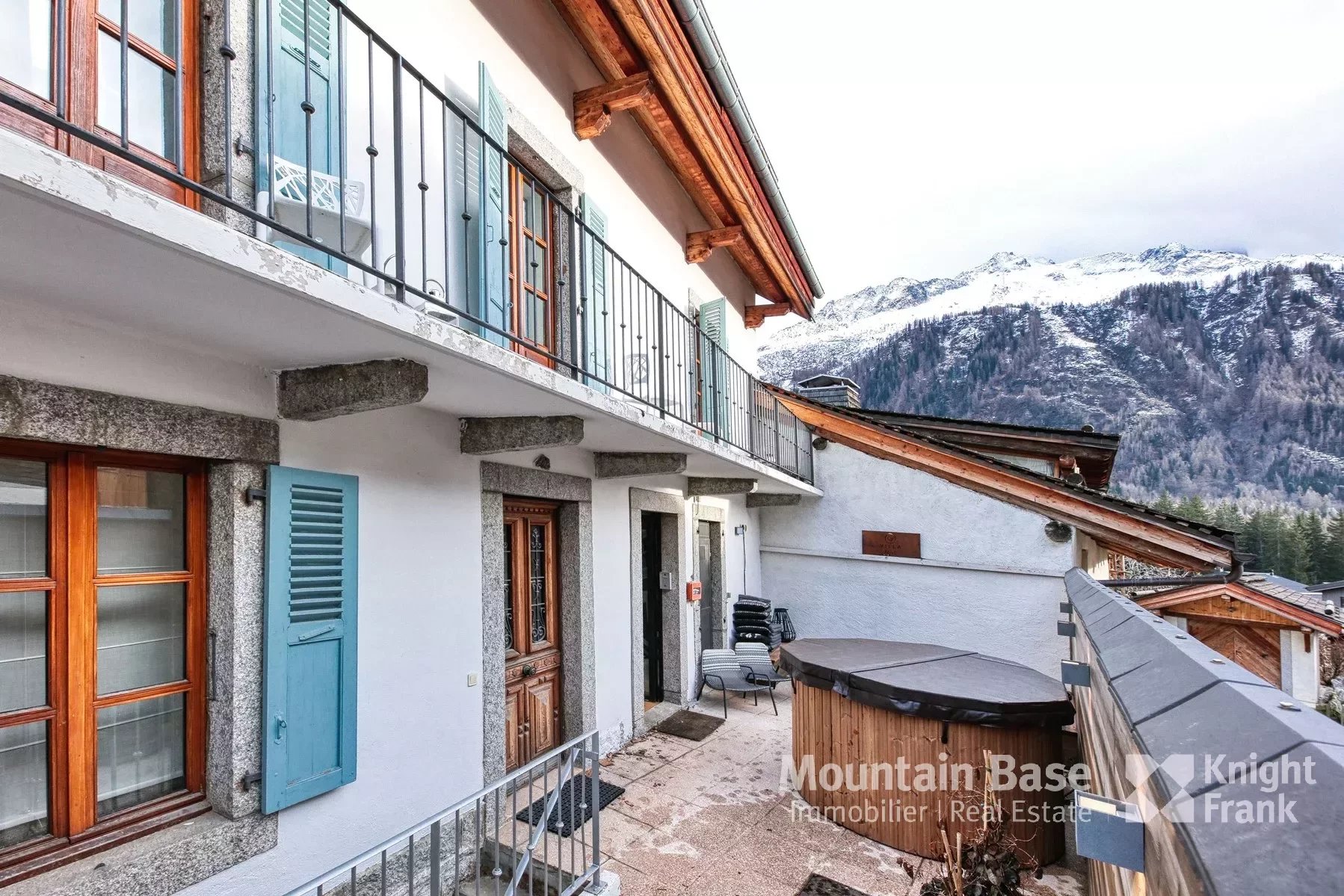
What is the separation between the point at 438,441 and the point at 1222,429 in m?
98.0

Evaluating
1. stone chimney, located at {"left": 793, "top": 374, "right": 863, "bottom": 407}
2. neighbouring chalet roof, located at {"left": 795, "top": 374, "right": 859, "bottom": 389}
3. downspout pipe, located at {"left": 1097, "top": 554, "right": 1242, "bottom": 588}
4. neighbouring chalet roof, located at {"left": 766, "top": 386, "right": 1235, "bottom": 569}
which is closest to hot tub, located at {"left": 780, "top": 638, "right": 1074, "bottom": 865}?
downspout pipe, located at {"left": 1097, "top": 554, "right": 1242, "bottom": 588}

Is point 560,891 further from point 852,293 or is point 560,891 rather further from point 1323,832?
point 852,293

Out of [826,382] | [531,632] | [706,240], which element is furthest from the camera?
[826,382]

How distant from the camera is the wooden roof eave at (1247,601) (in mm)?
6039

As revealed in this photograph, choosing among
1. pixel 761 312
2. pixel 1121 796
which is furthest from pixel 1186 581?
pixel 761 312

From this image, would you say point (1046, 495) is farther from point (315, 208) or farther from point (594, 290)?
point (315, 208)

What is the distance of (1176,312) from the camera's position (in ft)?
292

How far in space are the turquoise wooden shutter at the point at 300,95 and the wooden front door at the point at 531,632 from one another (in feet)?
9.64

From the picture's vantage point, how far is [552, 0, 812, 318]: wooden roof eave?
4953 mm

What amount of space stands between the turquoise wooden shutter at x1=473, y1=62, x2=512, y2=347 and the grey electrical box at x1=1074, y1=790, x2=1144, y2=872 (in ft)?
11.7

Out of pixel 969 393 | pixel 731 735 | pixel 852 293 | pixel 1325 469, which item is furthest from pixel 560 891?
pixel 852 293

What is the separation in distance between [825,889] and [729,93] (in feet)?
20.8

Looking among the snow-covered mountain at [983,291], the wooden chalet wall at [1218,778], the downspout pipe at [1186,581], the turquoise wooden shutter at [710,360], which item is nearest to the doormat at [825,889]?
the wooden chalet wall at [1218,778]

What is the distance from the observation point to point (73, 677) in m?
2.48
